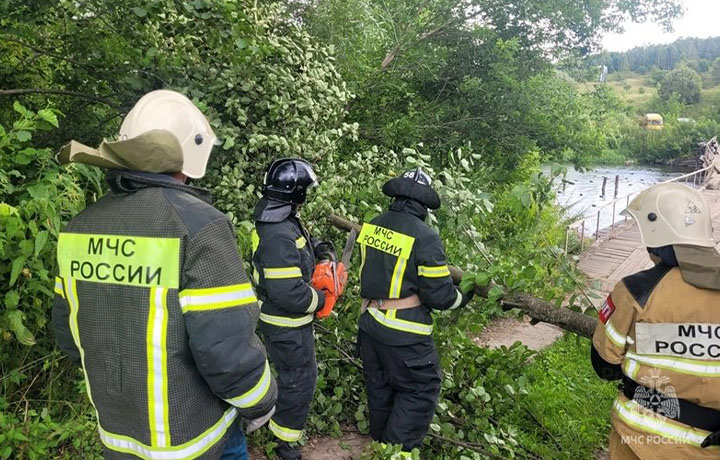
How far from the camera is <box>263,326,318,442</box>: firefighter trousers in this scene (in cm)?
293

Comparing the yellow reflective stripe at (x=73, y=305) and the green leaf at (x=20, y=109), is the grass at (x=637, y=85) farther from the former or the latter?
the yellow reflective stripe at (x=73, y=305)

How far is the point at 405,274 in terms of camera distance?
2.95m

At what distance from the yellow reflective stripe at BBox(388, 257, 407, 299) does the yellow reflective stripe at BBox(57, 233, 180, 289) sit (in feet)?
5.61

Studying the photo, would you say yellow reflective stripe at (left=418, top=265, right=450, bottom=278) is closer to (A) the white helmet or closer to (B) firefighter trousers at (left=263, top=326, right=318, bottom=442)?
(B) firefighter trousers at (left=263, top=326, right=318, bottom=442)

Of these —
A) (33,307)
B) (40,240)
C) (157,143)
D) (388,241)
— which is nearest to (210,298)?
(157,143)

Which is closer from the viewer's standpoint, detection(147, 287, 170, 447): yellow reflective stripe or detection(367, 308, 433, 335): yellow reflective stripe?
detection(147, 287, 170, 447): yellow reflective stripe

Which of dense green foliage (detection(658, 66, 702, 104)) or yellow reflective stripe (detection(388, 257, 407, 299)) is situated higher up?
dense green foliage (detection(658, 66, 702, 104))

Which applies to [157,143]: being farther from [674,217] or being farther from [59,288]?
[674,217]

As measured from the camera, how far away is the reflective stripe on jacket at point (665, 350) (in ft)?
6.02

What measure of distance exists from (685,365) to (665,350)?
0.27 feet

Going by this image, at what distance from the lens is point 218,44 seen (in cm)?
323

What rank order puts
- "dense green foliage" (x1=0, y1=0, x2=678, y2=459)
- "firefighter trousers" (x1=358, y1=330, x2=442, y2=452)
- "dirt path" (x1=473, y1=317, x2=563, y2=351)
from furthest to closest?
"dirt path" (x1=473, y1=317, x2=563, y2=351) → "firefighter trousers" (x1=358, y1=330, x2=442, y2=452) → "dense green foliage" (x1=0, y1=0, x2=678, y2=459)

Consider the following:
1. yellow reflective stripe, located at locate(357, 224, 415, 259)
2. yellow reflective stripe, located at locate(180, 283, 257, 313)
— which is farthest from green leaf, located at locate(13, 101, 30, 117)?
Result: yellow reflective stripe, located at locate(357, 224, 415, 259)

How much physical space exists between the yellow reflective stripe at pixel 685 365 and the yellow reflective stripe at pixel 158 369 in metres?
1.75
